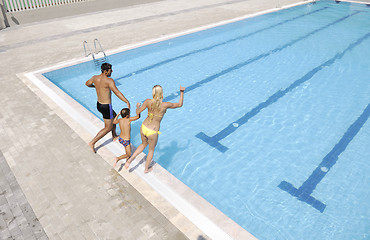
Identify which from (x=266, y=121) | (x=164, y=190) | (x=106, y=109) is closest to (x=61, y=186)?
(x=106, y=109)

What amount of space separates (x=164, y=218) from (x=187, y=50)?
9541 mm

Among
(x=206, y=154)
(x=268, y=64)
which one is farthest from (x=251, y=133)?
(x=268, y=64)

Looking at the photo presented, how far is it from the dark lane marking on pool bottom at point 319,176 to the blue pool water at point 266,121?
22mm

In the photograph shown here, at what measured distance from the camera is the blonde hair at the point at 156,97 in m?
4.14

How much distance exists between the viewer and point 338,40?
13.6 m

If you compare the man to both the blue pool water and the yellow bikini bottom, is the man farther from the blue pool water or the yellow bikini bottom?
the blue pool water

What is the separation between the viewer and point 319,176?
5629 mm

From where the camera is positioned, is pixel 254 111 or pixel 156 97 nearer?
pixel 156 97

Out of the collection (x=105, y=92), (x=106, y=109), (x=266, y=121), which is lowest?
(x=266, y=121)

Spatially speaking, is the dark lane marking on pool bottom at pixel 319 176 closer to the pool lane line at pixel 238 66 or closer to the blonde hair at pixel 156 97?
the blonde hair at pixel 156 97

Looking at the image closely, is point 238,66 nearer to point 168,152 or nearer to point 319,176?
point 168,152

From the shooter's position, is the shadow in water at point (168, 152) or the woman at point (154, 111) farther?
the shadow in water at point (168, 152)

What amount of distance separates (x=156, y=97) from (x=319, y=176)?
155 inches

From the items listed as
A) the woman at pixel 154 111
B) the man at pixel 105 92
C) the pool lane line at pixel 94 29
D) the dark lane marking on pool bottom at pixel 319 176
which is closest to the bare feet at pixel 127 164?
the woman at pixel 154 111
